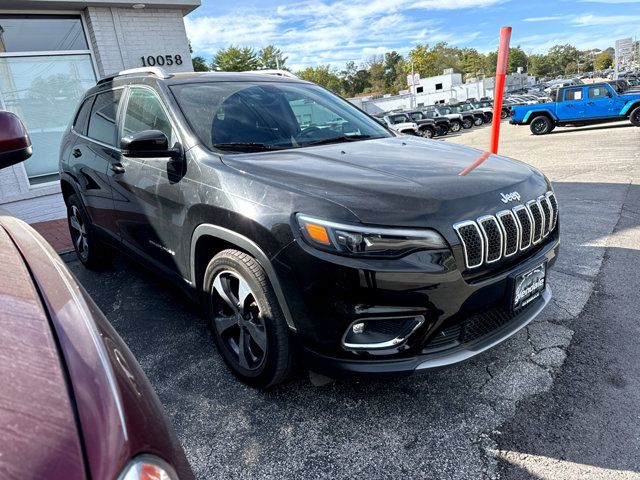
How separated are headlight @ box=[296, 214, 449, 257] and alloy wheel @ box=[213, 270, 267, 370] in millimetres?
567

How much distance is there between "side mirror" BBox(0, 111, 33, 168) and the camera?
1.93m

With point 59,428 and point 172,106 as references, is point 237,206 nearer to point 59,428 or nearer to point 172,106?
point 172,106

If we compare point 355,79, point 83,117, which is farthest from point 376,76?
point 83,117

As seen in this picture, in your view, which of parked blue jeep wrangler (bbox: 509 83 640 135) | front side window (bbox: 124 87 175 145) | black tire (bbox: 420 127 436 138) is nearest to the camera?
front side window (bbox: 124 87 175 145)

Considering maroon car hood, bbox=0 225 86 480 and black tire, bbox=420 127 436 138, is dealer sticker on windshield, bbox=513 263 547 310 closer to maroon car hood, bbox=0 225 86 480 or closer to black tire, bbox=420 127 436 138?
maroon car hood, bbox=0 225 86 480

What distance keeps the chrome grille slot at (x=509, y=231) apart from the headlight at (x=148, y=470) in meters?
1.72

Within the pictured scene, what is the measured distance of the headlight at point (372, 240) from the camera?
1871 millimetres

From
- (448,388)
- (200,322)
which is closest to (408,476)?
(448,388)

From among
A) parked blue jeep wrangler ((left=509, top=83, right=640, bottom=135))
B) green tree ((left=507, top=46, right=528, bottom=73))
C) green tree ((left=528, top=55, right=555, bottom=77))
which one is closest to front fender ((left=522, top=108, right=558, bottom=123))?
parked blue jeep wrangler ((left=509, top=83, right=640, bottom=135))

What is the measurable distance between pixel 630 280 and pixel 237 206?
3.24 meters

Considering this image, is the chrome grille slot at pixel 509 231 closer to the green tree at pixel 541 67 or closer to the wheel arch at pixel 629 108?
the wheel arch at pixel 629 108

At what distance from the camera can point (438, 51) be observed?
327 feet

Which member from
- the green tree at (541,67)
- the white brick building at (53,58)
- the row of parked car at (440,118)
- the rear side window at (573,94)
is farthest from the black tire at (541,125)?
Answer: the green tree at (541,67)

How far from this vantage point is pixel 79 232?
15.1 feet
